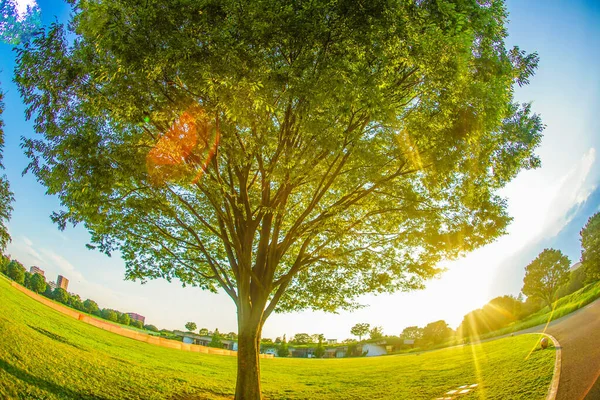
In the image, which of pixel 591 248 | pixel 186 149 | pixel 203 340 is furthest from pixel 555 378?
pixel 203 340

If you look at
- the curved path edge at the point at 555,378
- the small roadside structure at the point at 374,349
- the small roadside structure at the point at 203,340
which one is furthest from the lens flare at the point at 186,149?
the small roadside structure at the point at 203,340

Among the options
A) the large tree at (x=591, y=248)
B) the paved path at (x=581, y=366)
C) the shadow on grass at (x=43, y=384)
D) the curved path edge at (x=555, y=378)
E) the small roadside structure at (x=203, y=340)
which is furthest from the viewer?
the small roadside structure at (x=203, y=340)

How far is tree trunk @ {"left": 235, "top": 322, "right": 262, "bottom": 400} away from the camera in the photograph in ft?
32.7

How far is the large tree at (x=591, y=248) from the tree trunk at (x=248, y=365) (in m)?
48.4

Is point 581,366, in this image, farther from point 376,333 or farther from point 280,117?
point 376,333

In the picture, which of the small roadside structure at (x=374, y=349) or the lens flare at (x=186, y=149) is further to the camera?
the small roadside structure at (x=374, y=349)

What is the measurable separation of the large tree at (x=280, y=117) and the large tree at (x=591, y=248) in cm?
4275

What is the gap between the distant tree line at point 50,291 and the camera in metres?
68.6

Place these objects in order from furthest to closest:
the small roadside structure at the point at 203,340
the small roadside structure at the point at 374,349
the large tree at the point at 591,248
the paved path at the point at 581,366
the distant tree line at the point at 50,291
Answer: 1. the small roadside structure at the point at 203,340
2. the small roadside structure at the point at 374,349
3. the distant tree line at the point at 50,291
4. the large tree at the point at 591,248
5. the paved path at the point at 581,366

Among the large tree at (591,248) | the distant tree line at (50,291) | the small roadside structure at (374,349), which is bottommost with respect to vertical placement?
the small roadside structure at (374,349)

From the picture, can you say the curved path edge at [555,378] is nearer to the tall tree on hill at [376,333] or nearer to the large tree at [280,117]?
the large tree at [280,117]

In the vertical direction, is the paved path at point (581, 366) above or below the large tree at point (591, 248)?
below

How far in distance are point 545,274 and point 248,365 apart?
2629 inches

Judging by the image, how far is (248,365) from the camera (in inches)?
404
